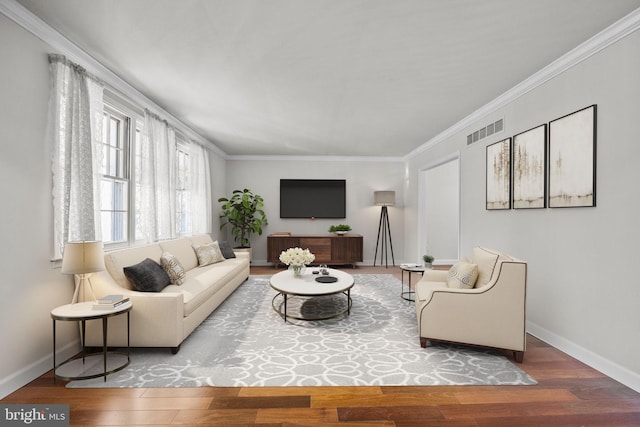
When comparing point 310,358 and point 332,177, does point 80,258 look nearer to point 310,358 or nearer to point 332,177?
point 310,358

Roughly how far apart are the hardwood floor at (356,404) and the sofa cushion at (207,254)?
243 centimetres

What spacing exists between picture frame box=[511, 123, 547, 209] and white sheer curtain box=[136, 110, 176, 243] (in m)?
4.53

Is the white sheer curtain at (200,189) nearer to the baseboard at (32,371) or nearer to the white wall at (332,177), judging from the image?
the white wall at (332,177)

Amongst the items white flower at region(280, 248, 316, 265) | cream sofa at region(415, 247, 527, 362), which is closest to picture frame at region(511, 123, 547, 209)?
cream sofa at region(415, 247, 527, 362)

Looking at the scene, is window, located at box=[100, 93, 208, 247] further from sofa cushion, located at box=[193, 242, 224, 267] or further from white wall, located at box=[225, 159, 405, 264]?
white wall, located at box=[225, 159, 405, 264]

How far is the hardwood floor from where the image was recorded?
73.0 inches

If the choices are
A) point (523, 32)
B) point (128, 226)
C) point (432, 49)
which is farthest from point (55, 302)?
point (523, 32)

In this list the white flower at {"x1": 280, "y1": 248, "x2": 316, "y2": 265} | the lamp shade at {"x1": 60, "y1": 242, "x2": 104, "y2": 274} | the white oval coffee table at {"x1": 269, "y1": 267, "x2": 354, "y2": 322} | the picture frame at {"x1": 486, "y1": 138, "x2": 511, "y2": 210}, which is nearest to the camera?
the lamp shade at {"x1": 60, "y1": 242, "x2": 104, "y2": 274}

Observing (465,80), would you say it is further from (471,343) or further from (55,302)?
(55,302)

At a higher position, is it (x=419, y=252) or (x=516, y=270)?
(x=516, y=270)

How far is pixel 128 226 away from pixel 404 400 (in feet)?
11.6

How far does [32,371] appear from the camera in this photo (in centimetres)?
228

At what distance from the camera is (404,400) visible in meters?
2.05

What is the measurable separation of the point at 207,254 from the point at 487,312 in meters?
3.93
